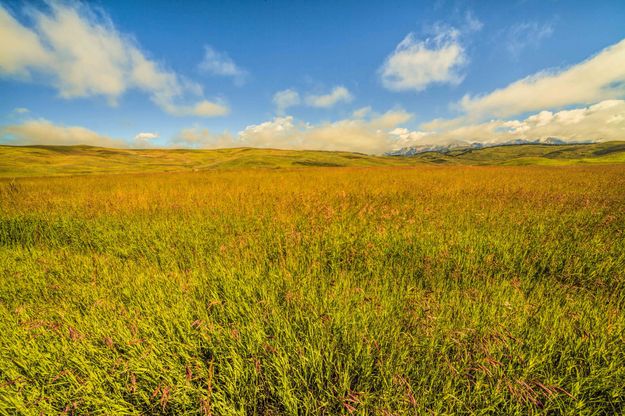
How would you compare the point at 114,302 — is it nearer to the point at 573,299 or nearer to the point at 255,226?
the point at 255,226

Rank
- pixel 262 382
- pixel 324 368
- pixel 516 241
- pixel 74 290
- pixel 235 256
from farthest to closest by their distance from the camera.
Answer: pixel 516 241 < pixel 235 256 < pixel 74 290 < pixel 324 368 < pixel 262 382

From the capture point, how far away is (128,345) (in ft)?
5.44

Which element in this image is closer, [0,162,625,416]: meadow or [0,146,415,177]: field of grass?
[0,162,625,416]: meadow

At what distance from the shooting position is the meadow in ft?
4.62

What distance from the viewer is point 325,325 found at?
6.02 feet

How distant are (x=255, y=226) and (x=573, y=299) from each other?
452 centimetres

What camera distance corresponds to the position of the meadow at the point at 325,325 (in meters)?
1.41

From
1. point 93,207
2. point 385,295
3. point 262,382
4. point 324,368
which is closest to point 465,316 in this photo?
point 385,295

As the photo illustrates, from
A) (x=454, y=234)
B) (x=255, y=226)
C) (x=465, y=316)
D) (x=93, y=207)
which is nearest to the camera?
(x=465, y=316)

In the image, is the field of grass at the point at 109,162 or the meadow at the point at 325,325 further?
the field of grass at the point at 109,162

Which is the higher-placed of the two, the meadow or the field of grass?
the field of grass

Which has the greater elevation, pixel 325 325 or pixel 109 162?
pixel 109 162

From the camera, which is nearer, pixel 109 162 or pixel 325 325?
pixel 325 325

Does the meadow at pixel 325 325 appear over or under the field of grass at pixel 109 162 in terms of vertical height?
under
